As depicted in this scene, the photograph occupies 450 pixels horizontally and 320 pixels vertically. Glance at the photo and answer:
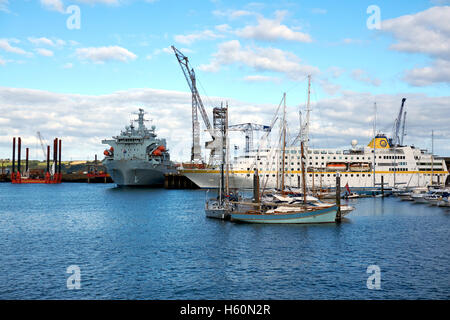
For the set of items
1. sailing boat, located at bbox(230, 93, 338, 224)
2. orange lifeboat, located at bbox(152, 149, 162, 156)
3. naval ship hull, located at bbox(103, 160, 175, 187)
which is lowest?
sailing boat, located at bbox(230, 93, 338, 224)

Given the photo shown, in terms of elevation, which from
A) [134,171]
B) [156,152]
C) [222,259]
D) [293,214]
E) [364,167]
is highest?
[156,152]

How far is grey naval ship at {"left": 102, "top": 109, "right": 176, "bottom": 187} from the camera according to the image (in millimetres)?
108125

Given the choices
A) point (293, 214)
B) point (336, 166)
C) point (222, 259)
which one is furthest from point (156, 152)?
point (222, 259)

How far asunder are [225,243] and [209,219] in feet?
48.0

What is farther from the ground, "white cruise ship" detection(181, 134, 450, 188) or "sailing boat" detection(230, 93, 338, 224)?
"white cruise ship" detection(181, 134, 450, 188)

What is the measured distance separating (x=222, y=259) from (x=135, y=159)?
8388 centimetres

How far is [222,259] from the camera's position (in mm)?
27266

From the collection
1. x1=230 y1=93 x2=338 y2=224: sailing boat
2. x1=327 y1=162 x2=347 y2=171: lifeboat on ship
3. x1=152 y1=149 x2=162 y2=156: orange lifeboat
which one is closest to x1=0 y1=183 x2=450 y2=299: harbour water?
x1=230 y1=93 x2=338 y2=224: sailing boat

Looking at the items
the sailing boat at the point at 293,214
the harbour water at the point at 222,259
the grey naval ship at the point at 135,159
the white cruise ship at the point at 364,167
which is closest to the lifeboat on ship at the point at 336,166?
the white cruise ship at the point at 364,167

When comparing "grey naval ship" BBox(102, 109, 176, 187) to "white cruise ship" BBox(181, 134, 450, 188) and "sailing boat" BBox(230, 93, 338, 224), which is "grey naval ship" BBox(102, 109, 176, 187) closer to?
"white cruise ship" BBox(181, 134, 450, 188)

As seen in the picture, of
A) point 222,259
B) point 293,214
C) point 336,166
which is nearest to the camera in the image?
point 222,259

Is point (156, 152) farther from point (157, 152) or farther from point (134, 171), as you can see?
point (134, 171)

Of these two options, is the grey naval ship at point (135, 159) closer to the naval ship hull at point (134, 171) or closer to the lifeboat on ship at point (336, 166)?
the naval ship hull at point (134, 171)

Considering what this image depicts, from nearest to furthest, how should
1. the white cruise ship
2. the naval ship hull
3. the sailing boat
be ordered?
1. the sailing boat
2. the white cruise ship
3. the naval ship hull
